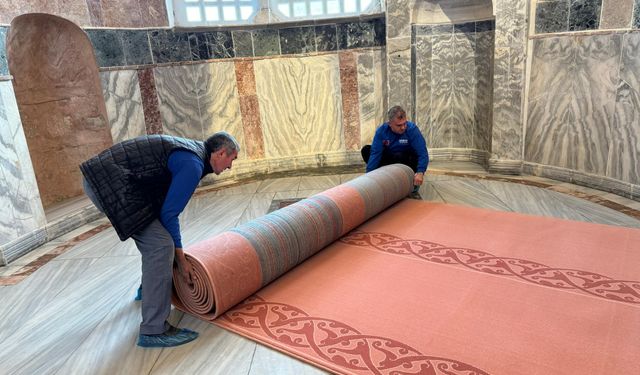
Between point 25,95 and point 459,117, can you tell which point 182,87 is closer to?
point 25,95

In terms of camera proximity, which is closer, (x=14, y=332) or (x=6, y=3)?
(x=14, y=332)

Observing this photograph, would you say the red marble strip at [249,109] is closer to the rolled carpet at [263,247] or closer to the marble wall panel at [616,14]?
the rolled carpet at [263,247]

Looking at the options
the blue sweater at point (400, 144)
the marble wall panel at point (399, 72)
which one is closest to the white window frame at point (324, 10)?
the marble wall panel at point (399, 72)

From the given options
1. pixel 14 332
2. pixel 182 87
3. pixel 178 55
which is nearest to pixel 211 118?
pixel 182 87

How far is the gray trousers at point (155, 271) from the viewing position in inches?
85.7

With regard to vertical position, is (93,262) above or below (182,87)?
below

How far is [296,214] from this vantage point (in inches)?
113

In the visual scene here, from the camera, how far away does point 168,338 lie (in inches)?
86.0

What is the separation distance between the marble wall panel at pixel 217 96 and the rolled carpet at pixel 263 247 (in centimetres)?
256

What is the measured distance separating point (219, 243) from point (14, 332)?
1.22 m

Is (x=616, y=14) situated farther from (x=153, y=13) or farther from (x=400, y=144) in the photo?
(x=153, y=13)

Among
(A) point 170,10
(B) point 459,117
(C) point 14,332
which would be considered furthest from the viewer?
(B) point 459,117

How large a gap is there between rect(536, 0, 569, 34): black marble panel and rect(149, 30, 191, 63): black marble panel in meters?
3.89

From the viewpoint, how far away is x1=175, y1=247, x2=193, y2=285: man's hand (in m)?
2.28
